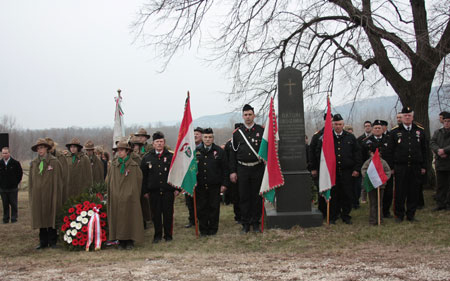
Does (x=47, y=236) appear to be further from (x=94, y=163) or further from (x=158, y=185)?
(x=94, y=163)

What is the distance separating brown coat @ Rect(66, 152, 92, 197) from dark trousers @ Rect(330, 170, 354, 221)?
618cm

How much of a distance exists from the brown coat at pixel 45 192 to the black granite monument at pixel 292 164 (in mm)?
4053

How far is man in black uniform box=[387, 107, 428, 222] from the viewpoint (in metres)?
8.18

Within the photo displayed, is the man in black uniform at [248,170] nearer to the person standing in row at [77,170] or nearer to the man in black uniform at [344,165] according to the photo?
the man in black uniform at [344,165]

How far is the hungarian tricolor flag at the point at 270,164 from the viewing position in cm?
790

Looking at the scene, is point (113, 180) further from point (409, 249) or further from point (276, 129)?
point (409, 249)

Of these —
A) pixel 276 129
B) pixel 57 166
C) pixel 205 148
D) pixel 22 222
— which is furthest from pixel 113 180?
pixel 22 222

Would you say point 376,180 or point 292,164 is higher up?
point 292,164

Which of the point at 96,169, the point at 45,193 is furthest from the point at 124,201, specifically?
the point at 96,169

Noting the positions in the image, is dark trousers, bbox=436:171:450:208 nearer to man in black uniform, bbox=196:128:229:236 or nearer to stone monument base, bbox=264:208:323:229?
stone monument base, bbox=264:208:323:229

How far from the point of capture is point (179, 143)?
816 centimetres

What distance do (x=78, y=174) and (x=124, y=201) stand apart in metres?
4.12

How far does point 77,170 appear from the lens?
36.0ft

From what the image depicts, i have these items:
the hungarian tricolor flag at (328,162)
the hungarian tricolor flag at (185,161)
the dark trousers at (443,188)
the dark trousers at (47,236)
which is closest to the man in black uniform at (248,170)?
the hungarian tricolor flag at (185,161)
